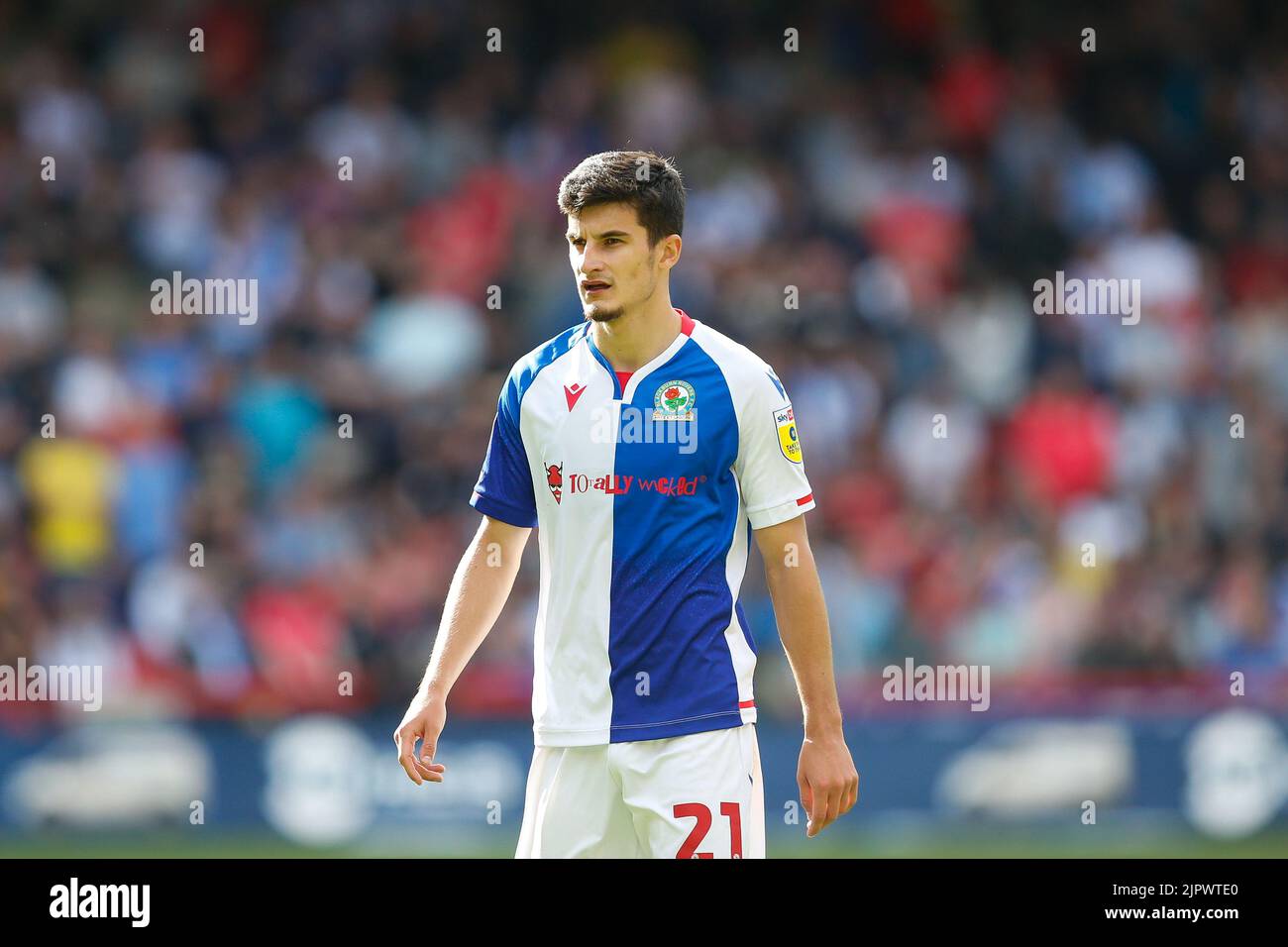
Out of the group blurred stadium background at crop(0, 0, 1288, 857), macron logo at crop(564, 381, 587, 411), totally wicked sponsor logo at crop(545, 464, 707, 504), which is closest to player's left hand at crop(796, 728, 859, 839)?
totally wicked sponsor logo at crop(545, 464, 707, 504)

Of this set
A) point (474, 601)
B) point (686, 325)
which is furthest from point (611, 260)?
point (474, 601)

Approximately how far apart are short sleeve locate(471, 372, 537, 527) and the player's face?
15.6 inches

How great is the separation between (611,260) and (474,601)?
3.57 feet

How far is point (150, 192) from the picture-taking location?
1255 centimetres

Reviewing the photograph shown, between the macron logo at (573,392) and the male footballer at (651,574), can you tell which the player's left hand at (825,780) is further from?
the macron logo at (573,392)

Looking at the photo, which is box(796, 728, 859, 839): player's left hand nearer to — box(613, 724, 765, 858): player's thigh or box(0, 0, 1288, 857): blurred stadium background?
box(613, 724, 765, 858): player's thigh

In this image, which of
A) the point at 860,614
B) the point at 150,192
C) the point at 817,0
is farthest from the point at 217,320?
the point at 817,0

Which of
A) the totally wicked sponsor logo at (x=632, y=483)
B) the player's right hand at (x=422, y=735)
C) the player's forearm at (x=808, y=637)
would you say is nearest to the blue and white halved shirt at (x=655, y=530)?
the totally wicked sponsor logo at (x=632, y=483)

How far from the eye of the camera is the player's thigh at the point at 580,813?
5.03 m

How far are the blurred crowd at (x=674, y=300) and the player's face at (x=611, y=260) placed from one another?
202 inches

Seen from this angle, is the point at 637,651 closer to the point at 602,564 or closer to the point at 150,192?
the point at 602,564

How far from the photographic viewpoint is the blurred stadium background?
10008 mm

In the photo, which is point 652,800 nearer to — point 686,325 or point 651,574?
point 651,574

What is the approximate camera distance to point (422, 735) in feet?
17.2
